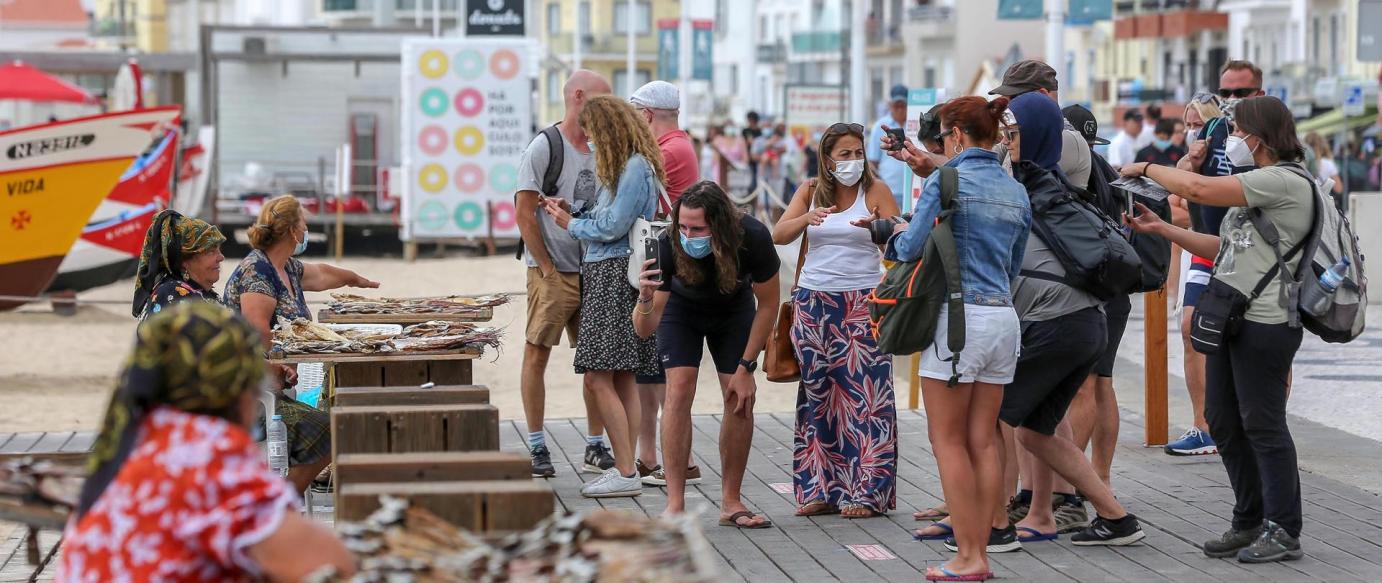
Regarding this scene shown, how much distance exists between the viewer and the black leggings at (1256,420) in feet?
20.2

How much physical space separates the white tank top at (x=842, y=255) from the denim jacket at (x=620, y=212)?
848 millimetres

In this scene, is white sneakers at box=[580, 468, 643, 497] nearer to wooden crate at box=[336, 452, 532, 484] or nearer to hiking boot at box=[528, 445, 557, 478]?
hiking boot at box=[528, 445, 557, 478]

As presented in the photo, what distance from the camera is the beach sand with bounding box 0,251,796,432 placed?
1229cm

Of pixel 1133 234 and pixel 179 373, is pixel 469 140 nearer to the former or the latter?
pixel 1133 234

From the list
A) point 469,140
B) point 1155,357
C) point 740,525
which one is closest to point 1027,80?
point 740,525

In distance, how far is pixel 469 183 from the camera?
25.4 metres

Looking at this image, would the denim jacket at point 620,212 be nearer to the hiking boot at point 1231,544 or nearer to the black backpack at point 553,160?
the black backpack at point 553,160

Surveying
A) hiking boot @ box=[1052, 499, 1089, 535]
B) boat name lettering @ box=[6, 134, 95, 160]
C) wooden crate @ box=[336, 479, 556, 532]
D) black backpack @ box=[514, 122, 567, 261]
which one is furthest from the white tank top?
boat name lettering @ box=[6, 134, 95, 160]

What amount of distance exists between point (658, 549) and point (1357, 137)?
118ft

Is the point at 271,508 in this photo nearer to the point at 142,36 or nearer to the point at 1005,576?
the point at 1005,576

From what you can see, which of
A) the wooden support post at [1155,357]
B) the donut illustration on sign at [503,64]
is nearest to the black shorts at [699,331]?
the wooden support post at [1155,357]

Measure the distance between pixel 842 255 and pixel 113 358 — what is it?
1156 cm

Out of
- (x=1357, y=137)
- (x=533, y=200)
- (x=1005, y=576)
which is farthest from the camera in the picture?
(x=1357, y=137)

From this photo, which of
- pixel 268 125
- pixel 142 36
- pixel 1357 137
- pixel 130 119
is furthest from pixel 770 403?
pixel 142 36
